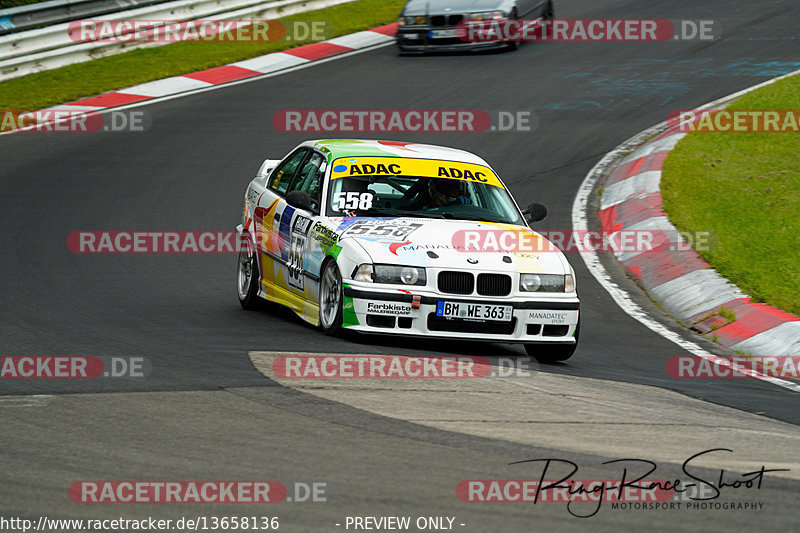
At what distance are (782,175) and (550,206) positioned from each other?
261 cm

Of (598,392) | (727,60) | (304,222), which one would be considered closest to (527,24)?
(727,60)

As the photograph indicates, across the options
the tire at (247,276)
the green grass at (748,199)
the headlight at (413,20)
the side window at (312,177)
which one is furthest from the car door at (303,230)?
the headlight at (413,20)

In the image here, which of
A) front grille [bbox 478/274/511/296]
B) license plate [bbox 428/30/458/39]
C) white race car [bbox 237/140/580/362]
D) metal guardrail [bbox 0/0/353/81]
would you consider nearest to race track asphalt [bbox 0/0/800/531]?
white race car [bbox 237/140/580/362]

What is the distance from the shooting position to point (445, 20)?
2105 cm

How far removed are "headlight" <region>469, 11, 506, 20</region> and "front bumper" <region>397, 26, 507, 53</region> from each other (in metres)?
0.48

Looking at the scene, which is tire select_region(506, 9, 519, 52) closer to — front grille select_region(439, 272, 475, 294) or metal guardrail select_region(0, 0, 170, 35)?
metal guardrail select_region(0, 0, 170, 35)

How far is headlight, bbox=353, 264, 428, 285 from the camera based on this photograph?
7961 mm

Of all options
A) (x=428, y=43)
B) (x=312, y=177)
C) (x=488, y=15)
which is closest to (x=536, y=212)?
(x=312, y=177)

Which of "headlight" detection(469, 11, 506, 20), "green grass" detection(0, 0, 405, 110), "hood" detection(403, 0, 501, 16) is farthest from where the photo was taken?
"headlight" detection(469, 11, 506, 20)

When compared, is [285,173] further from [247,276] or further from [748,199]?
[748,199]

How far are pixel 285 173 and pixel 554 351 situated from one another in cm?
305

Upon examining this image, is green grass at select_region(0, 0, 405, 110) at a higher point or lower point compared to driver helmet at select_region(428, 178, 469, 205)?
lower

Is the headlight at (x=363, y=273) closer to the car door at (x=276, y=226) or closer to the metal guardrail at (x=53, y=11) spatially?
the car door at (x=276, y=226)

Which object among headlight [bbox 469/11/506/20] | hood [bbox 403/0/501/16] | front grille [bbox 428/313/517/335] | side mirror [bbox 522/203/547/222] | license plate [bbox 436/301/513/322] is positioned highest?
hood [bbox 403/0/501/16]
